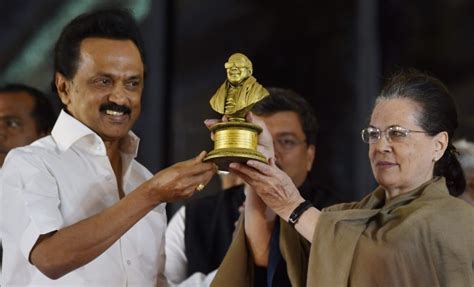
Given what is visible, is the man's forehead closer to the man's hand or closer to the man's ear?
the man's ear

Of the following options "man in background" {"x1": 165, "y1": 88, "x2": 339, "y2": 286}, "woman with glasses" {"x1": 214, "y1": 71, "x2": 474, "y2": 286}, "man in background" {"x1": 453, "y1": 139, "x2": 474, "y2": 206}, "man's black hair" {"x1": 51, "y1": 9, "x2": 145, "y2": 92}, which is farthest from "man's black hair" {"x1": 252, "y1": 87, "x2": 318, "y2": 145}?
"man's black hair" {"x1": 51, "y1": 9, "x2": 145, "y2": 92}

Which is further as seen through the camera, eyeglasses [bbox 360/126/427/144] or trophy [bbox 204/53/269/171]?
eyeglasses [bbox 360/126/427/144]

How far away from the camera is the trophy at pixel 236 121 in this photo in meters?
2.34

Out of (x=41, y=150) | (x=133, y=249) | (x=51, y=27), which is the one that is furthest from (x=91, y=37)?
(x=51, y=27)

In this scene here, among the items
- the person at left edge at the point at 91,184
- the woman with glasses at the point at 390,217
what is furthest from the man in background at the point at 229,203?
the person at left edge at the point at 91,184

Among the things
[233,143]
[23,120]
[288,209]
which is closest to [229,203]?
[23,120]

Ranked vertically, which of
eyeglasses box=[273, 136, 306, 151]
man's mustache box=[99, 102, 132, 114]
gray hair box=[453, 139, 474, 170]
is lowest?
gray hair box=[453, 139, 474, 170]

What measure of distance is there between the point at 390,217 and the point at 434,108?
34 cm

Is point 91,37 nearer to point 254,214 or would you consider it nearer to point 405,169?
point 254,214

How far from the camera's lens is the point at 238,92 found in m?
2.43

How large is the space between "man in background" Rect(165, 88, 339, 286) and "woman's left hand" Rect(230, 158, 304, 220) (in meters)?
0.80

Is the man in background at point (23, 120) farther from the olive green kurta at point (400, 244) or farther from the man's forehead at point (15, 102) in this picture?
the olive green kurta at point (400, 244)

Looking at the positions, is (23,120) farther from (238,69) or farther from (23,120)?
(238,69)

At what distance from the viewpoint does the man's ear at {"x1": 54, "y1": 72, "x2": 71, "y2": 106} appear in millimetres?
2625
